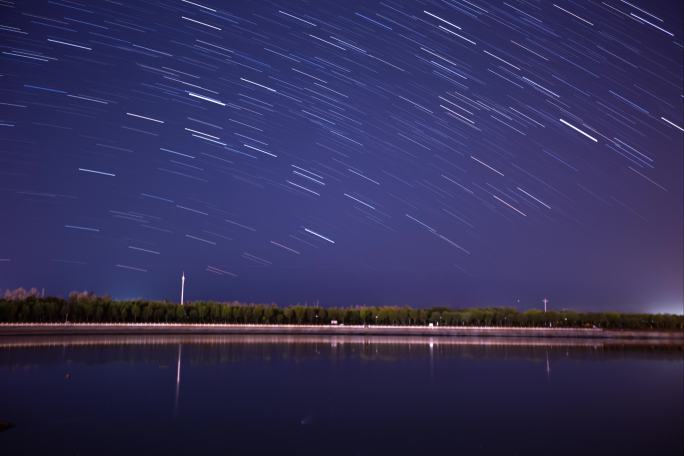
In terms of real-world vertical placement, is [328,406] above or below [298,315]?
below

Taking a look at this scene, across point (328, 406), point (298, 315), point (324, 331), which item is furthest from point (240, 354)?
point (298, 315)

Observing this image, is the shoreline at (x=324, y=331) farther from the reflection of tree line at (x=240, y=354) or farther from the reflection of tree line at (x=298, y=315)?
the reflection of tree line at (x=240, y=354)

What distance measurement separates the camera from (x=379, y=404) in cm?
1839

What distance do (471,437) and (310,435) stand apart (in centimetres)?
394

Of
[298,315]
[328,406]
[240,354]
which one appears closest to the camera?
[328,406]

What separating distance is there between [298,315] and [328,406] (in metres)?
60.3

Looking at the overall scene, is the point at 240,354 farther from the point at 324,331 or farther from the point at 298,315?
the point at 298,315

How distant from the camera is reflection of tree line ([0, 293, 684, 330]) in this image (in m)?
61.1

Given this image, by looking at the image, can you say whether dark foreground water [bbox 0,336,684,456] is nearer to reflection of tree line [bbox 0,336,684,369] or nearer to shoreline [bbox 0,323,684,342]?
reflection of tree line [bbox 0,336,684,369]

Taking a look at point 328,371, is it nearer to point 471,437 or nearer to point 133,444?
point 471,437

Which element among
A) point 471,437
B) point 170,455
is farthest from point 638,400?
point 170,455

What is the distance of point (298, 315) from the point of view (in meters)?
77.5

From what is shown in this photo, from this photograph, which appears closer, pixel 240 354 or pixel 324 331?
pixel 240 354

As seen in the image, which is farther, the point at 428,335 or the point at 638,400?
the point at 428,335
